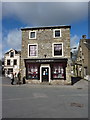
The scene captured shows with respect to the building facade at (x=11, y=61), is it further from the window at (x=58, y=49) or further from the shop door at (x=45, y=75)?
the window at (x=58, y=49)

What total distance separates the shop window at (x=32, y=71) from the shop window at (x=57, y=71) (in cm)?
265

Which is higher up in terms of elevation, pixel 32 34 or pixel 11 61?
pixel 32 34

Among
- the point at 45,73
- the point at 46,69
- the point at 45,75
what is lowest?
the point at 45,75

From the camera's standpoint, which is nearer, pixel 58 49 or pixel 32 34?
pixel 58 49

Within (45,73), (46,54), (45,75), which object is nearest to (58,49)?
(46,54)

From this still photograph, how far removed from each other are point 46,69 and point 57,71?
162 cm

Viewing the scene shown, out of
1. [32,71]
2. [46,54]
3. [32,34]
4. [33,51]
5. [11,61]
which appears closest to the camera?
[46,54]

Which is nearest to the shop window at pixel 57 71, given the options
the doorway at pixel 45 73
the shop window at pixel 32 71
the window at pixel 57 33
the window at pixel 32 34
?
the doorway at pixel 45 73

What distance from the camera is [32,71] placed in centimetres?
2041

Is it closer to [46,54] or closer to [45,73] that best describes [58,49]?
[46,54]

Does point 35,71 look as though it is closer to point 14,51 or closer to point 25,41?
point 25,41

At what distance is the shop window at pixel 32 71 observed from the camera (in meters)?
20.2

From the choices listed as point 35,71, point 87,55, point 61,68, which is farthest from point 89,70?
point 35,71

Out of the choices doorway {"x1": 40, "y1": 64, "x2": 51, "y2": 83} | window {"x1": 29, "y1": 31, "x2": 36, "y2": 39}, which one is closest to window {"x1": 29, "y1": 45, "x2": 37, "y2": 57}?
window {"x1": 29, "y1": 31, "x2": 36, "y2": 39}
